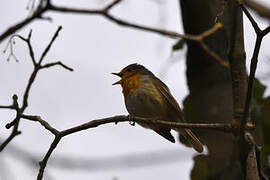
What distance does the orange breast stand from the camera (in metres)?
4.96

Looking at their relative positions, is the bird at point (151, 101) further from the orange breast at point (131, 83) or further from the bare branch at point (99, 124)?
the bare branch at point (99, 124)

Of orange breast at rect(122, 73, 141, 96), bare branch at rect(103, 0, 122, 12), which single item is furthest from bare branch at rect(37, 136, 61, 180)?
orange breast at rect(122, 73, 141, 96)

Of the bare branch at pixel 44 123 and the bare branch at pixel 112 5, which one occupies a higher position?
the bare branch at pixel 112 5

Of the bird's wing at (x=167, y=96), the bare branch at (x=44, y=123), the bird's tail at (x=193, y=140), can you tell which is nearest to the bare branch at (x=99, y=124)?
the bare branch at (x=44, y=123)

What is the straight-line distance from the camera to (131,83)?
5027 millimetres

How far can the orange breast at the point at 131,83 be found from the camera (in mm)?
4962

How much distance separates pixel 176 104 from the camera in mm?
4887

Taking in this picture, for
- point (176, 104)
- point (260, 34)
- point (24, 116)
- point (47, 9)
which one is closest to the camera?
point (47, 9)

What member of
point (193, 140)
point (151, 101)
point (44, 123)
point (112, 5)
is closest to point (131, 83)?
point (151, 101)

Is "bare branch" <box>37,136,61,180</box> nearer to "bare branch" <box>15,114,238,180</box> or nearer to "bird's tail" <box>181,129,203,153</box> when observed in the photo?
"bare branch" <box>15,114,238,180</box>

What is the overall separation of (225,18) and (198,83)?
3.50 ft

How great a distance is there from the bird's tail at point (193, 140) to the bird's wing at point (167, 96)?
10.8 inches

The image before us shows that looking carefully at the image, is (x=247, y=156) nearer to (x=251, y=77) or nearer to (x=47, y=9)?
(x=251, y=77)

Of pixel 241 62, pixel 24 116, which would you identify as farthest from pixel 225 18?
pixel 24 116
